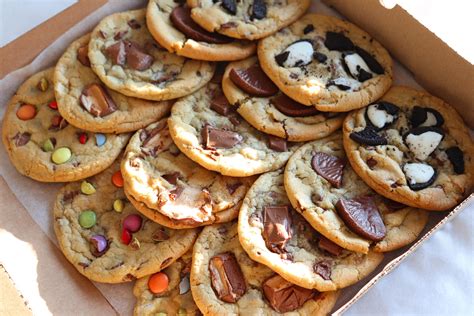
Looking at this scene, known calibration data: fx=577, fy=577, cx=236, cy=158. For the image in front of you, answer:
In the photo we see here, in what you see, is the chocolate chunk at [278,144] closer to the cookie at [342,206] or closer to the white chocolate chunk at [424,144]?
the cookie at [342,206]

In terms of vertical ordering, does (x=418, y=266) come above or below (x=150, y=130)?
above

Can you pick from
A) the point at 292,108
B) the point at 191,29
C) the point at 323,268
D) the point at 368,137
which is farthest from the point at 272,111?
the point at 323,268

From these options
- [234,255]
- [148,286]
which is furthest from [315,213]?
[148,286]

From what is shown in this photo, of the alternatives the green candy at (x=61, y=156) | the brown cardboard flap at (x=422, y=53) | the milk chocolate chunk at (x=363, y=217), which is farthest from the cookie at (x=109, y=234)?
the brown cardboard flap at (x=422, y=53)

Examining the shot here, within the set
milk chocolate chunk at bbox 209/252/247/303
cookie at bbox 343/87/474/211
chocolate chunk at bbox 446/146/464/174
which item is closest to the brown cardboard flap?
cookie at bbox 343/87/474/211

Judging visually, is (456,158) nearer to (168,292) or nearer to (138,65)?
(168,292)

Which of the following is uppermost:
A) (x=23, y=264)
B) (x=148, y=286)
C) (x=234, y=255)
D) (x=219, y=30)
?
(x=219, y=30)

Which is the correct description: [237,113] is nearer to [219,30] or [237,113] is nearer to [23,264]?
[219,30]

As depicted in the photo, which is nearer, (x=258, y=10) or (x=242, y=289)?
(x=242, y=289)
